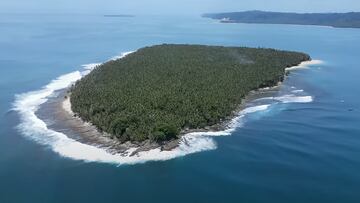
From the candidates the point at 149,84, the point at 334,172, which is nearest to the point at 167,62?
the point at 149,84

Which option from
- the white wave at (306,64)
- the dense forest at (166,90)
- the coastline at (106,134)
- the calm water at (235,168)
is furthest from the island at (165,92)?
the calm water at (235,168)

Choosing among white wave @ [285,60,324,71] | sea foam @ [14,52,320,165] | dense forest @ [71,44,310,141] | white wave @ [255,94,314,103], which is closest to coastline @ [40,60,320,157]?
sea foam @ [14,52,320,165]

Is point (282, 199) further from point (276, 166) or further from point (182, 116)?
point (182, 116)

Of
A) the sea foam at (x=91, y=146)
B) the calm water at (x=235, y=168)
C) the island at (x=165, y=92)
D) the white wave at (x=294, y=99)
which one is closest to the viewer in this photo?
the calm water at (x=235, y=168)

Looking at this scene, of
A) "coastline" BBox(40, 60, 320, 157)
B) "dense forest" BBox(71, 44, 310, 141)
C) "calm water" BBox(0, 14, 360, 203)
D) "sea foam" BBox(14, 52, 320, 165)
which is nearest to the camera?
"calm water" BBox(0, 14, 360, 203)

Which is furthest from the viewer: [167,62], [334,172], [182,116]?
[167,62]

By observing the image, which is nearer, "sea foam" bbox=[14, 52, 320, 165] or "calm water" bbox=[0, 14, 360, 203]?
"calm water" bbox=[0, 14, 360, 203]

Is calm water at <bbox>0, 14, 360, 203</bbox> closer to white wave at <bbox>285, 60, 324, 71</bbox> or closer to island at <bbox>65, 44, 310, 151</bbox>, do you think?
island at <bbox>65, 44, 310, 151</bbox>

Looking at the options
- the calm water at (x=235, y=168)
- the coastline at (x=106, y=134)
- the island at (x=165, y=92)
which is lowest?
the calm water at (x=235, y=168)

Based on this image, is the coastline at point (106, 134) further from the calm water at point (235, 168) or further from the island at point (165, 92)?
the calm water at point (235, 168)
